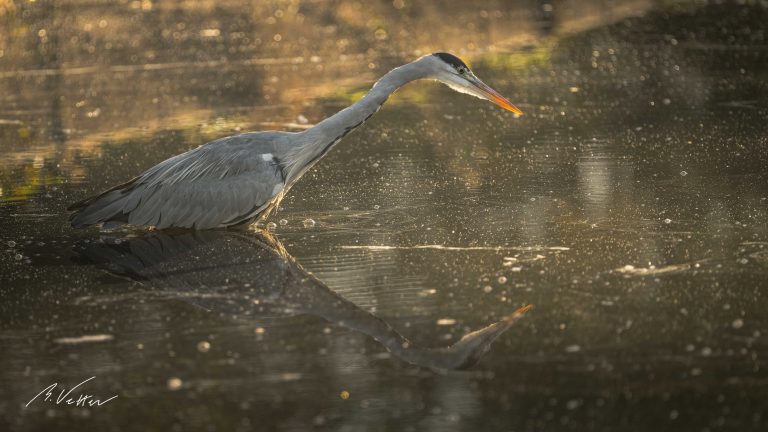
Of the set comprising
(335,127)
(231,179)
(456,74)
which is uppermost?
(456,74)

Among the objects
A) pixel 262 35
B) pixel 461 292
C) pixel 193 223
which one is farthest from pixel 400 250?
pixel 262 35

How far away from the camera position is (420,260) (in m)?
6.91

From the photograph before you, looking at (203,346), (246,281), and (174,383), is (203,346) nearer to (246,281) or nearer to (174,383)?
(174,383)

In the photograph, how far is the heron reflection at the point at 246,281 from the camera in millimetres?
5582

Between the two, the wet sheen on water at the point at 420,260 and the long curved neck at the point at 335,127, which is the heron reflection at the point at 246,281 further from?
the long curved neck at the point at 335,127

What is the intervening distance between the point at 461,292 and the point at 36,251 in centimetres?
287

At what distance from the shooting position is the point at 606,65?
1391 cm

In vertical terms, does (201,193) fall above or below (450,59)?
below

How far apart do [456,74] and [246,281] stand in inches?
90.0

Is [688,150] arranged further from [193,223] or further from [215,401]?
[215,401]

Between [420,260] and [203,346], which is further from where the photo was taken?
[420,260]

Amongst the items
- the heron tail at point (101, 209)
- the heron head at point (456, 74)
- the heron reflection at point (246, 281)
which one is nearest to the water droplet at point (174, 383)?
the heron reflection at point (246, 281)

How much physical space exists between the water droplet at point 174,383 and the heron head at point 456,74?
136 inches

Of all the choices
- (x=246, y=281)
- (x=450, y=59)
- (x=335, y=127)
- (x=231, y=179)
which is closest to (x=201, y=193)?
(x=231, y=179)
